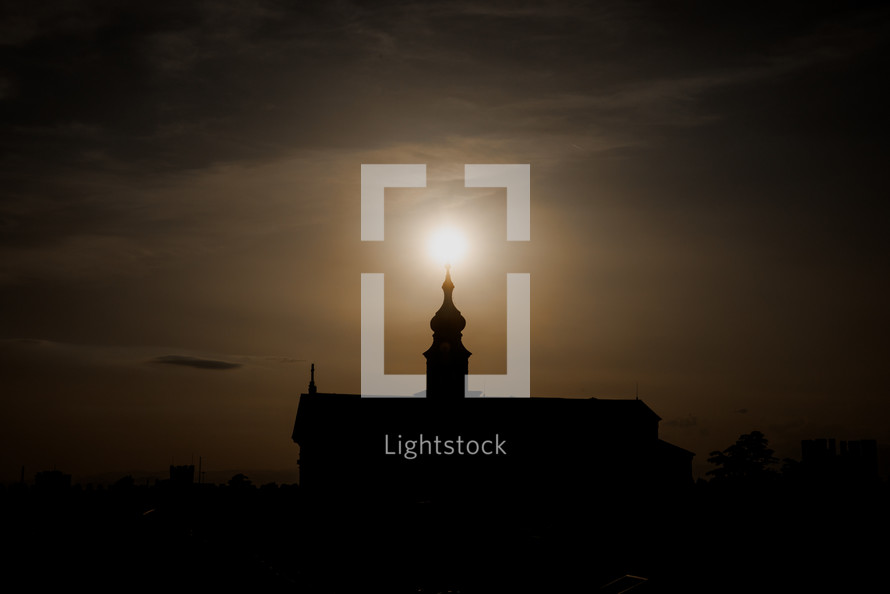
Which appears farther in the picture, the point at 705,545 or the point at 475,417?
the point at 475,417

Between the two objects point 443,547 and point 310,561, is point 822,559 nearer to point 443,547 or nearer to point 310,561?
point 443,547

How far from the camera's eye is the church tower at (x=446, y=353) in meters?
67.6

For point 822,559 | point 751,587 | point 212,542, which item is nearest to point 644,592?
point 751,587

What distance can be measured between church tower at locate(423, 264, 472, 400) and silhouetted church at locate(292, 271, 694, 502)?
68mm

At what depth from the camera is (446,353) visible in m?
67.7

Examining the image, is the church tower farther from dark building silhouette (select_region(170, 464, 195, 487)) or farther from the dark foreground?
dark building silhouette (select_region(170, 464, 195, 487))

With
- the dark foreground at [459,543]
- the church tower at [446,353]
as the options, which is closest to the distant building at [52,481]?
the dark foreground at [459,543]

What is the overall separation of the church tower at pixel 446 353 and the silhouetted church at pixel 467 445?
0.22ft

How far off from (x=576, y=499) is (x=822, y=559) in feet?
130

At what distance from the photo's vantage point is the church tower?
222ft

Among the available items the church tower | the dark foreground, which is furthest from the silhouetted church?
the dark foreground

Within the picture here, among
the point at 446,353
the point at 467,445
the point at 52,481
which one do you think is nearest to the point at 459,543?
the point at 446,353

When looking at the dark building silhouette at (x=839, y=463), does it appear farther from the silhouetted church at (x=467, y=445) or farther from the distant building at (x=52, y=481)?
the distant building at (x=52, y=481)

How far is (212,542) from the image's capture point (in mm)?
28141
